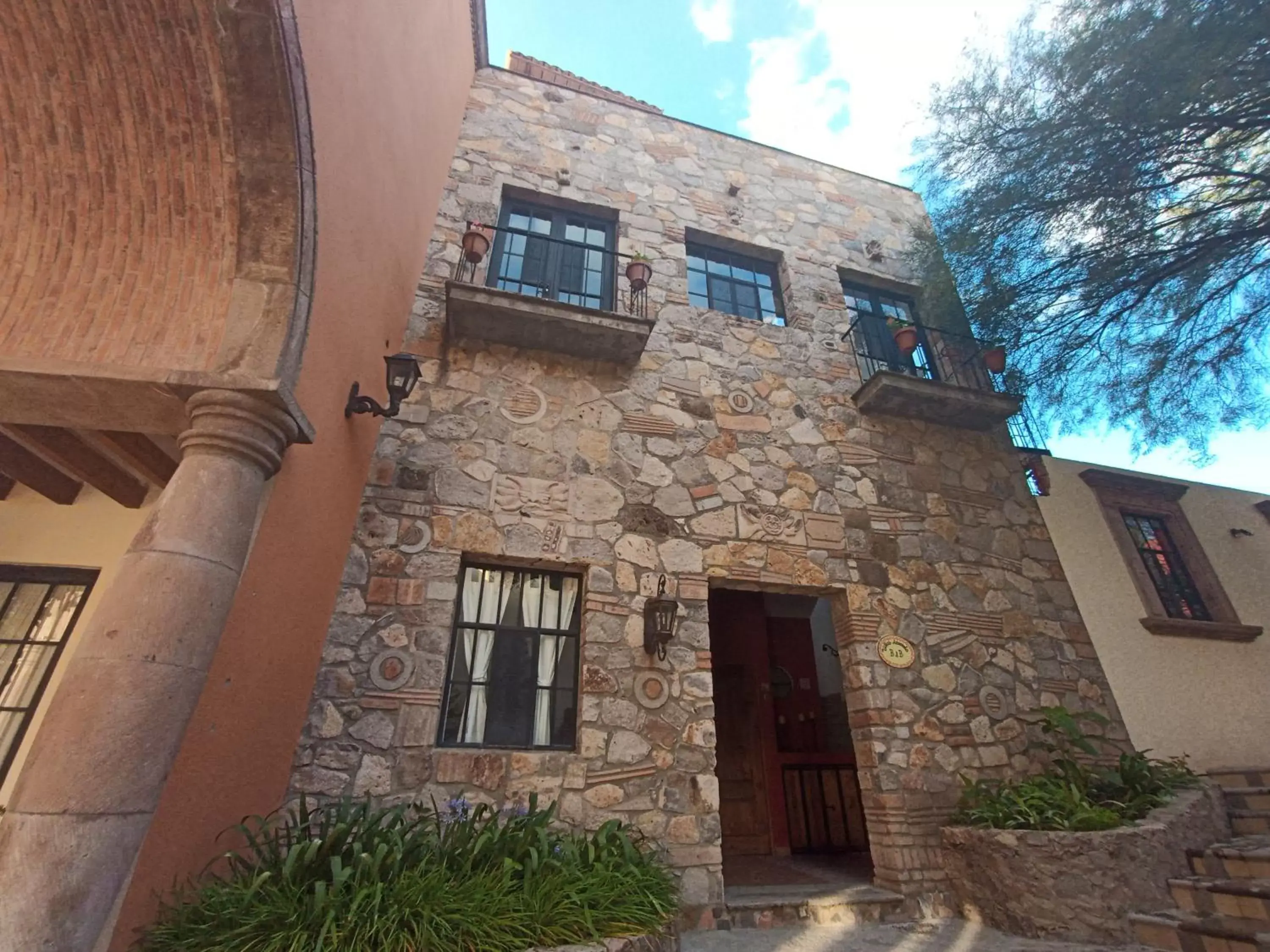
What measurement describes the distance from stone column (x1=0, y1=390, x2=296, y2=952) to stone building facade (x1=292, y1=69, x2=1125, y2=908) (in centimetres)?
130

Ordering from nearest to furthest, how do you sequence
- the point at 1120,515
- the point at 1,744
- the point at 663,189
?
the point at 1,744 → the point at 1120,515 → the point at 663,189

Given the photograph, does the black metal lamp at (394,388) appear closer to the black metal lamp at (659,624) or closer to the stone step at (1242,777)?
the black metal lamp at (659,624)

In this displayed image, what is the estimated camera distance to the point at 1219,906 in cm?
298

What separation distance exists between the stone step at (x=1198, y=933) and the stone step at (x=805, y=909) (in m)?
1.20

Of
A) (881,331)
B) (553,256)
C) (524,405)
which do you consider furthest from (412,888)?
(881,331)

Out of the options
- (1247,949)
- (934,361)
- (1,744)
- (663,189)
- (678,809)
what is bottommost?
(1247,949)

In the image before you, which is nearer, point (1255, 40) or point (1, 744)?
point (1, 744)

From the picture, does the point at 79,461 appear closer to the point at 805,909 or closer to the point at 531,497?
the point at 531,497

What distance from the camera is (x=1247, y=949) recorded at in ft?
8.73

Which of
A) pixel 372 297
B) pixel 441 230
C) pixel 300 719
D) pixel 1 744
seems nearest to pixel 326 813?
pixel 300 719

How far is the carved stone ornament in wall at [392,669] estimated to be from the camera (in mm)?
3389

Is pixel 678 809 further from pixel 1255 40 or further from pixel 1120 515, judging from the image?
pixel 1255 40

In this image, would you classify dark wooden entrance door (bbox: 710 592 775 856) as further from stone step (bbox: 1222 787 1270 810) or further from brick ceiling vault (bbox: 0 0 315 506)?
brick ceiling vault (bbox: 0 0 315 506)

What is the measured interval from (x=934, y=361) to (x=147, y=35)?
22.0 feet
